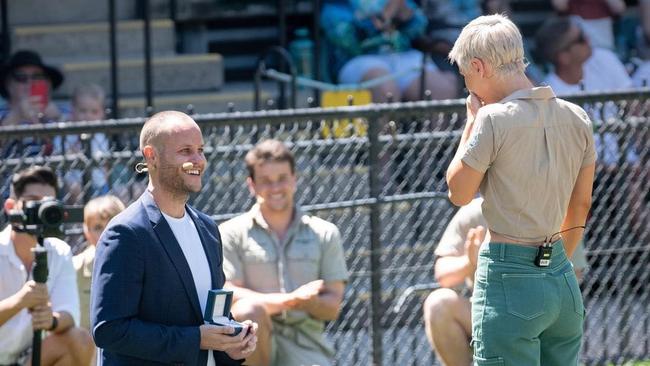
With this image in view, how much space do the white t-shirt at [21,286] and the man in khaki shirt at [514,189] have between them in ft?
7.40

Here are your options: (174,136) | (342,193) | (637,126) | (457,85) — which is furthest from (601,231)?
(174,136)

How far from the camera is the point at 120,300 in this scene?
4113 mm

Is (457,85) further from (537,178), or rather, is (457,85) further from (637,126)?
(537,178)

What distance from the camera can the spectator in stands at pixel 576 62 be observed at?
1015 cm

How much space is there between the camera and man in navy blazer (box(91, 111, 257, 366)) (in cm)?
412

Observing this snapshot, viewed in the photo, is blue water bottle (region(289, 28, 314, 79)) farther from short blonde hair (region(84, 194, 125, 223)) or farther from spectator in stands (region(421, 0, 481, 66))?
short blonde hair (region(84, 194, 125, 223))

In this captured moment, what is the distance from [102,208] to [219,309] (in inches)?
86.9

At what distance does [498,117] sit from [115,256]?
53.0 inches

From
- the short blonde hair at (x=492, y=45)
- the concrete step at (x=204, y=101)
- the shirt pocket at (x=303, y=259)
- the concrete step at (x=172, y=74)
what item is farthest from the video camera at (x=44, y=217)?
the concrete step at (x=172, y=74)

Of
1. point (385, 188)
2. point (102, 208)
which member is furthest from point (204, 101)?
point (102, 208)

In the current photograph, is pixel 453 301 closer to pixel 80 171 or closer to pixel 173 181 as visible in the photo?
pixel 80 171

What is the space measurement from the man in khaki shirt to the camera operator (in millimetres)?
2264

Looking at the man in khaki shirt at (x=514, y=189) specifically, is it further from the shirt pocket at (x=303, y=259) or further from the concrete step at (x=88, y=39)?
the concrete step at (x=88, y=39)

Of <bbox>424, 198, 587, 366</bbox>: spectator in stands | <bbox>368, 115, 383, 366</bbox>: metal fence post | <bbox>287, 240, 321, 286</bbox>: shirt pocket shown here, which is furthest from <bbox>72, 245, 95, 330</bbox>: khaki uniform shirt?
<bbox>424, 198, 587, 366</bbox>: spectator in stands
